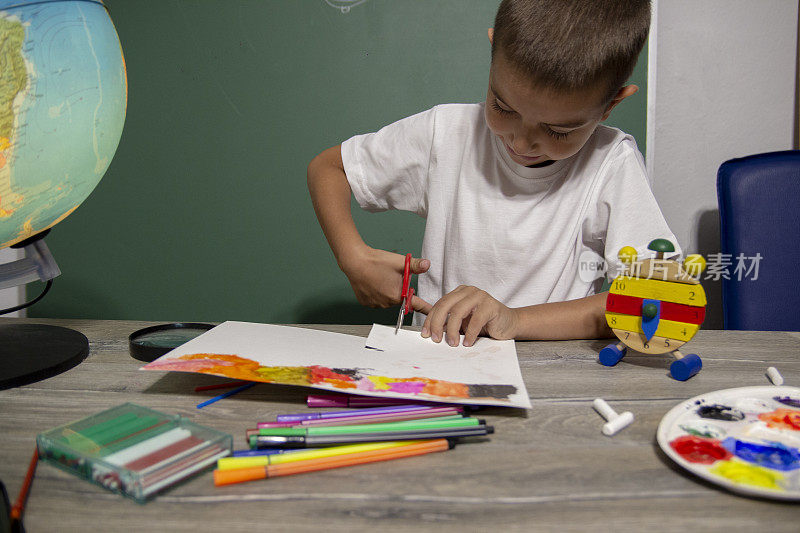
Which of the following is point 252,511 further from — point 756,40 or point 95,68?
point 756,40

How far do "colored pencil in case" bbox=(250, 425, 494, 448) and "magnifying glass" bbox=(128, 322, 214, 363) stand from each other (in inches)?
10.8

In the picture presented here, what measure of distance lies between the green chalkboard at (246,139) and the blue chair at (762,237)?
30cm

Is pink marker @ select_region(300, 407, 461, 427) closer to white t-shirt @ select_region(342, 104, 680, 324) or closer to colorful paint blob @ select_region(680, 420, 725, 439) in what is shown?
colorful paint blob @ select_region(680, 420, 725, 439)

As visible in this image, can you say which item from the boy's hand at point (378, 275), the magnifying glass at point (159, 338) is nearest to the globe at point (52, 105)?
the magnifying glass at point (159, 338)

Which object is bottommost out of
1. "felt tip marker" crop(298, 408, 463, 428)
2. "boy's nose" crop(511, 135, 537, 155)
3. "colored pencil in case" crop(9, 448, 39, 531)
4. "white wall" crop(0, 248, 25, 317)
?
"white wall" crop(0, 248, 25, 317)

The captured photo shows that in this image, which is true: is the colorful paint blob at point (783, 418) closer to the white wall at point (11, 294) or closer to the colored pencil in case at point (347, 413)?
the colored pencil in case at point (347, 413)

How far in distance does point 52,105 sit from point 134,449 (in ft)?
1.11

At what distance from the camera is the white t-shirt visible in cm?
89

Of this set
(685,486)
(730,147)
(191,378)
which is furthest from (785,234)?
(191,378)

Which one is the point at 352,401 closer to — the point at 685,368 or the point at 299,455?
the point at 299,455

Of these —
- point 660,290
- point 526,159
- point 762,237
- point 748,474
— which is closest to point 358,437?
point 748,474

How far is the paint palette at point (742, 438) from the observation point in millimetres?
375

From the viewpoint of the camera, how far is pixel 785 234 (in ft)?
3.76

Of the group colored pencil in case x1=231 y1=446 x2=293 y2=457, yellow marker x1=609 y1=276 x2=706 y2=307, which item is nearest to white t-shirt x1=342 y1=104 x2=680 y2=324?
yellow marker x1=609 y1=276 x2=706 y2=307
